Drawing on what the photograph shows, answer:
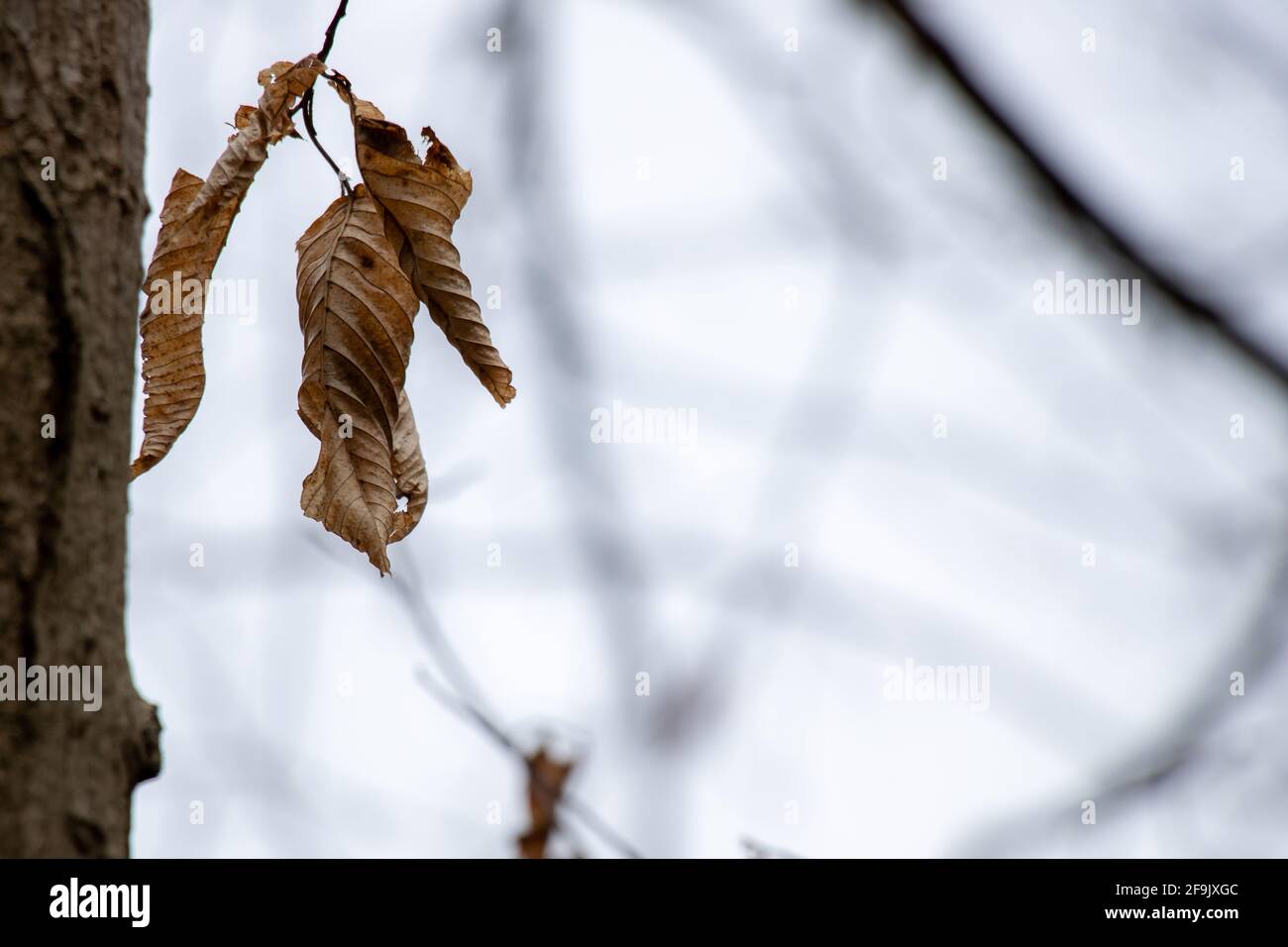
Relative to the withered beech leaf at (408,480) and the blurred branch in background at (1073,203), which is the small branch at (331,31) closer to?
the withered beech leaf at (408,480)

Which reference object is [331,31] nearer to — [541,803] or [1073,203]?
[1073,203]

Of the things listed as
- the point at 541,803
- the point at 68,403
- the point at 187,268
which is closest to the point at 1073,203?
the point at 187,268

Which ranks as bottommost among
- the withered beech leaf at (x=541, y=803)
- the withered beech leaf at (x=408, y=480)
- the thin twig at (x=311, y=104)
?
the withered beech leaf at (x=541, y=803)

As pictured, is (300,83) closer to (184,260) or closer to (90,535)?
(184,260)

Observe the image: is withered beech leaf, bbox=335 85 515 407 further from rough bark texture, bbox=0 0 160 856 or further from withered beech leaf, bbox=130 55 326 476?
rough bark texture, bbox=0 0 160 856

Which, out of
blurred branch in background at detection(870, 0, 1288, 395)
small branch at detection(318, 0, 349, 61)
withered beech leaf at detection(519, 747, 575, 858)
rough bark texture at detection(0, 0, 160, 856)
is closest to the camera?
rough bark texture at detection(0, 0, 160, 856)

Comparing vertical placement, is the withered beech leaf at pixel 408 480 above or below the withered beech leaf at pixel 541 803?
above

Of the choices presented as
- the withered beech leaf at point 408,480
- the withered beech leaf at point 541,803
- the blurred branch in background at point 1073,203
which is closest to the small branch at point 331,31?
the withered beech leaf at point 408,480

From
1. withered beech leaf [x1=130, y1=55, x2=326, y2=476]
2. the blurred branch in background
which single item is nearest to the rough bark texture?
withered beech leaf [x1=130, y1=55, x2=326, y2=476]
